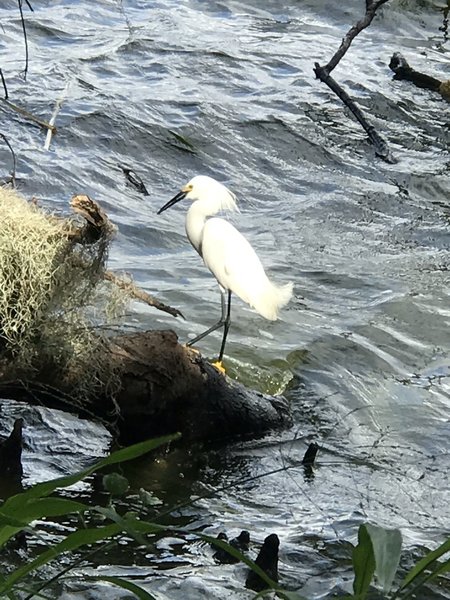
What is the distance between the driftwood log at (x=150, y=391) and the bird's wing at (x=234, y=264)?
4.31 feet

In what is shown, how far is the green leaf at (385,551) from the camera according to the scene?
1396 millimetres

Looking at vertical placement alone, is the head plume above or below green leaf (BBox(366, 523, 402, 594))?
below

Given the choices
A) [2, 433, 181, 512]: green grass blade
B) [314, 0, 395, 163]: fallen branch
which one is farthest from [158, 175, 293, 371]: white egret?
[314, 0, 395, 163]: fallen branch

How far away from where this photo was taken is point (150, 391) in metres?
4.56

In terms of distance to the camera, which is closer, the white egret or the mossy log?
the mossy log

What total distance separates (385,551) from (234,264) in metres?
4.82

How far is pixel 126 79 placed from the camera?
1238 cm

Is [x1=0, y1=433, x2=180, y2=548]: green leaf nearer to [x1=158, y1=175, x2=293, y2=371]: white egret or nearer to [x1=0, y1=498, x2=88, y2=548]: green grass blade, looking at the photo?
[x1=0, y1=498, x2=88, y2=548]: green grass blade

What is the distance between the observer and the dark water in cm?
459

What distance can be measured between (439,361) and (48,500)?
5.51 metres

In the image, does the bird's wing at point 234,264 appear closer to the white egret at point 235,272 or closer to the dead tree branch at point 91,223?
the white egret at point 235,272

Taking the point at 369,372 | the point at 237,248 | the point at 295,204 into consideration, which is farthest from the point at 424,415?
the point at 295,204

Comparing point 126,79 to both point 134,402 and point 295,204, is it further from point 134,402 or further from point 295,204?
point 134,402

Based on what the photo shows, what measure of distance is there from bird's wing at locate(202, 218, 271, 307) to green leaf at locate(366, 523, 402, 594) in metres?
4.76
